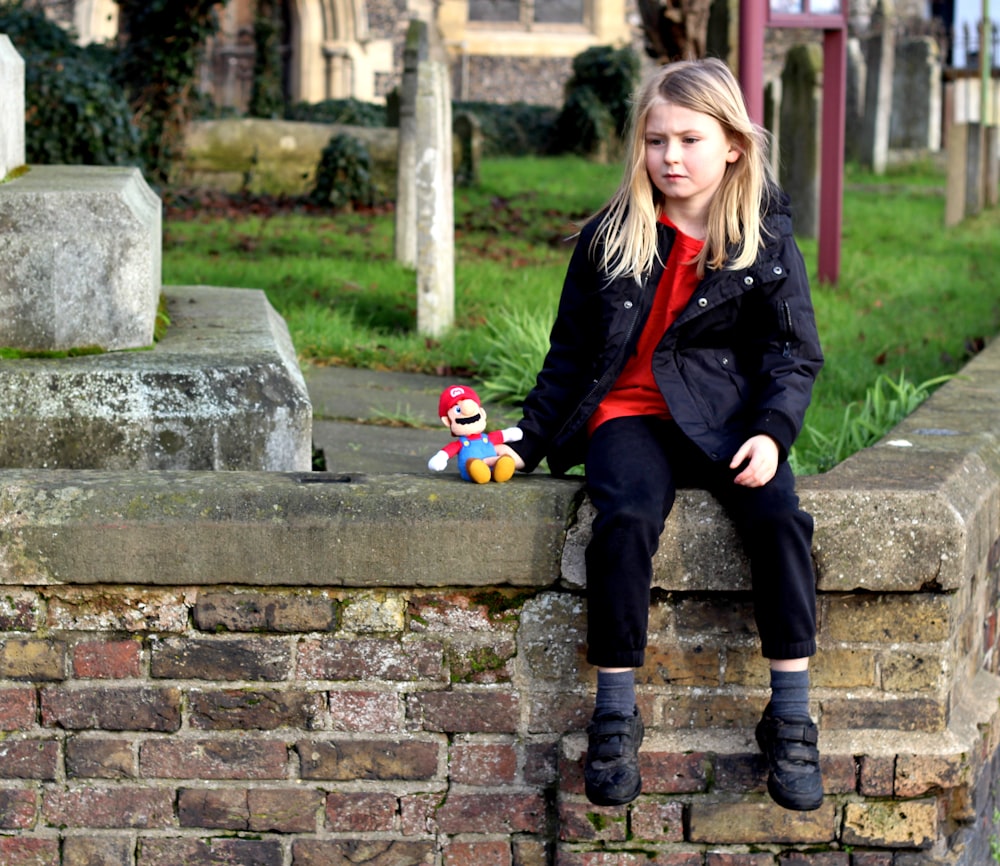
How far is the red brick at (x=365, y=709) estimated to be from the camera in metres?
2.66

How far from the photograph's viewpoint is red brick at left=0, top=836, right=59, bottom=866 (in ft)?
8.85

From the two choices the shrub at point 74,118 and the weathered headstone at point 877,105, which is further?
the weathered headstone at point 877,105

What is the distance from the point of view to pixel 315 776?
2.68m

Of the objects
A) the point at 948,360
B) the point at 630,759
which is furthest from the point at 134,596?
the point at 948,360

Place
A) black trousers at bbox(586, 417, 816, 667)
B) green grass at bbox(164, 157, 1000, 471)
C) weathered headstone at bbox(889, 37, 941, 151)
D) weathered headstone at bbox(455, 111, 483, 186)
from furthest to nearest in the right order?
weathered headstone at bbox(889, 37, 941, 151), weathered headstone at bbox(455, 111, 483, 186), green grass at bbox(164, 157, 1000, 471), black trousers at bbox(586, 417, 816, 667)

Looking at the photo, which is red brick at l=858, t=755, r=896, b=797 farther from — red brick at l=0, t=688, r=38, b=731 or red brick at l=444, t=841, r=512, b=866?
red brick at l=0, t=688, r=38, b=731

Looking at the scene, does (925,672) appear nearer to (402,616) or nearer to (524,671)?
(524,671)

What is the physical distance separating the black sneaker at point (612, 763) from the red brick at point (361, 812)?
427 millimetres

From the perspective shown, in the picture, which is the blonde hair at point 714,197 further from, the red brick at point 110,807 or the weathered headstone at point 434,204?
the weathered headstone at point 434,204

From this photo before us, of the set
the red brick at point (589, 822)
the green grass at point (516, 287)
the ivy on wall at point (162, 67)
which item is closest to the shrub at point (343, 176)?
the green grass at point (516, 287)

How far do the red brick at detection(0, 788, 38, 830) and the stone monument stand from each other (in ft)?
2.48

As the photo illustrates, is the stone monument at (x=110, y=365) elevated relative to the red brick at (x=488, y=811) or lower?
elevated

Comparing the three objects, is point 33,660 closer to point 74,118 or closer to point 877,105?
point 74,118

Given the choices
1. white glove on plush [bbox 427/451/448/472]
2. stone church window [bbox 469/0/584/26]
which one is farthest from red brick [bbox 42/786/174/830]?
stone church window [bbox 469/0/584/26]
